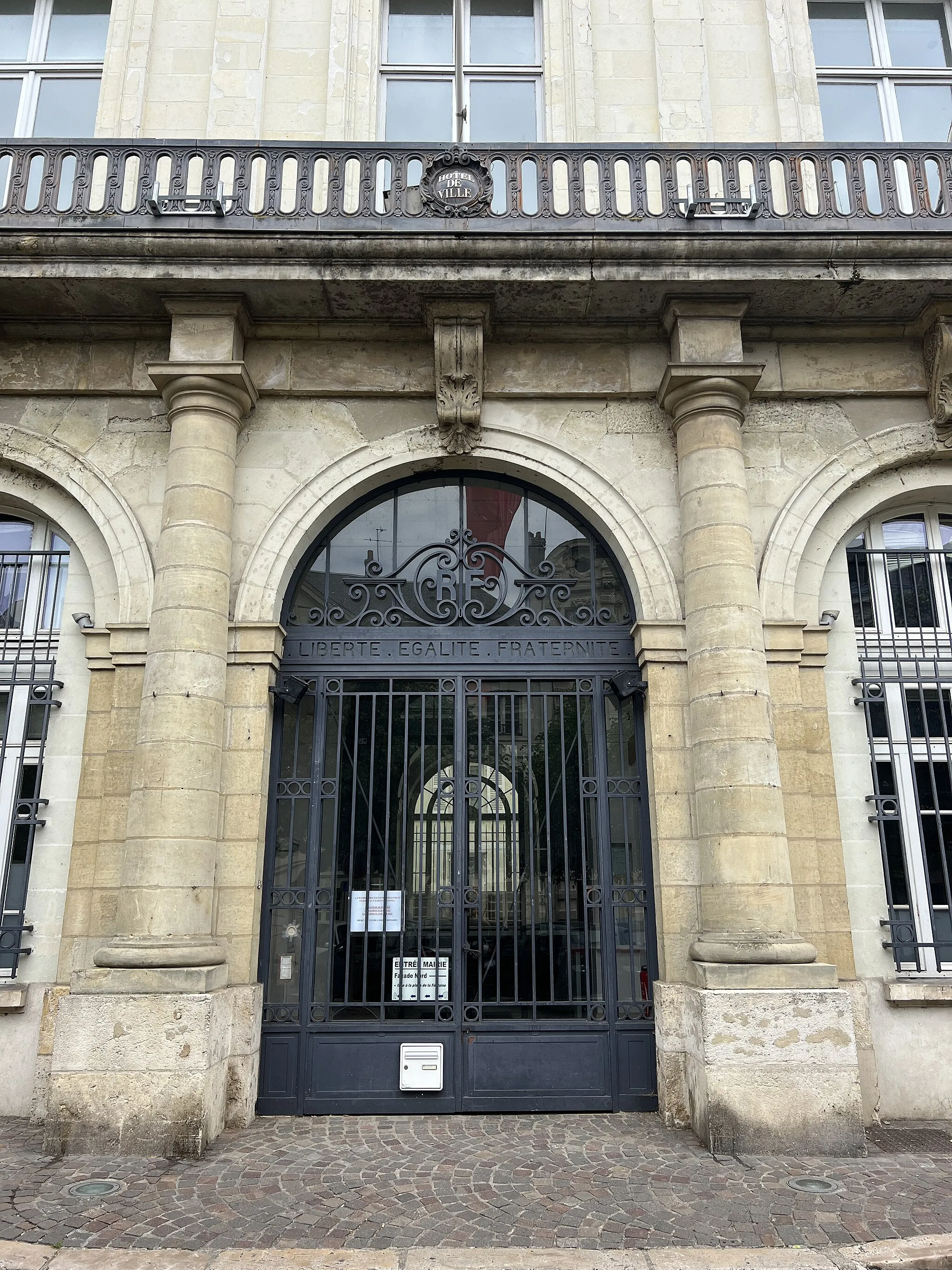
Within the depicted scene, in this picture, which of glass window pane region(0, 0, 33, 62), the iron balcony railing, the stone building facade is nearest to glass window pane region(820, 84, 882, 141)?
the stone building facade

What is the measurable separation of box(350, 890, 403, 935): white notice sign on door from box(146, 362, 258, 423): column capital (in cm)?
373

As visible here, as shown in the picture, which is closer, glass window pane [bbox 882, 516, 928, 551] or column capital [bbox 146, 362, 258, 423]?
column capital [bbox 146, 362, 258, 423]

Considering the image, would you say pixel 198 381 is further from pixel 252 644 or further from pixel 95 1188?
pixel 95 1188

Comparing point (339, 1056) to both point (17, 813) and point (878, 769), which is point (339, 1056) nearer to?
point (17, 813)

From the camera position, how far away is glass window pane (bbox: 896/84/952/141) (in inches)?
319

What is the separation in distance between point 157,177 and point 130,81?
5.93ft

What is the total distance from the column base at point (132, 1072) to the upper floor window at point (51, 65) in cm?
729

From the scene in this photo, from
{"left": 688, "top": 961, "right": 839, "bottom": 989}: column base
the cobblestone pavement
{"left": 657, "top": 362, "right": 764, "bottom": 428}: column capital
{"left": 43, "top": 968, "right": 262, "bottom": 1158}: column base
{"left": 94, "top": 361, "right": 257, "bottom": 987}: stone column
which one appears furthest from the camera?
{"left": 657, "top": 362, "right": 764, "bottom": 428}: column capital

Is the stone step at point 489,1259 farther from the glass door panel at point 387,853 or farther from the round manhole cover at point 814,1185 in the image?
the glass door panel at point 387,853

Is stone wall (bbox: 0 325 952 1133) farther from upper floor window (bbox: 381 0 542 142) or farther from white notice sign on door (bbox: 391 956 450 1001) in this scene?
upper floor window (bbox: 381 0 542 142)

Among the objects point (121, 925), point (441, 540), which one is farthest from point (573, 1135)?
point (441, 540)

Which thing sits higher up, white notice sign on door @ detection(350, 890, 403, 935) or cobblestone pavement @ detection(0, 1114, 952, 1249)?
white notice sign on door @ detection(350, 890, 403, 935)

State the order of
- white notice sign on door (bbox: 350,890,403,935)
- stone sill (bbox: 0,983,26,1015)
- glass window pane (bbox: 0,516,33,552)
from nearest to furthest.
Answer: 1. stone sill (bbox: 0,983,26,1015)
2. white notice sign on door (bbox: 350,890,403,935)
3. glass window pane (bbox: 0,516,33,552)

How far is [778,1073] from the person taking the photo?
535 cm
